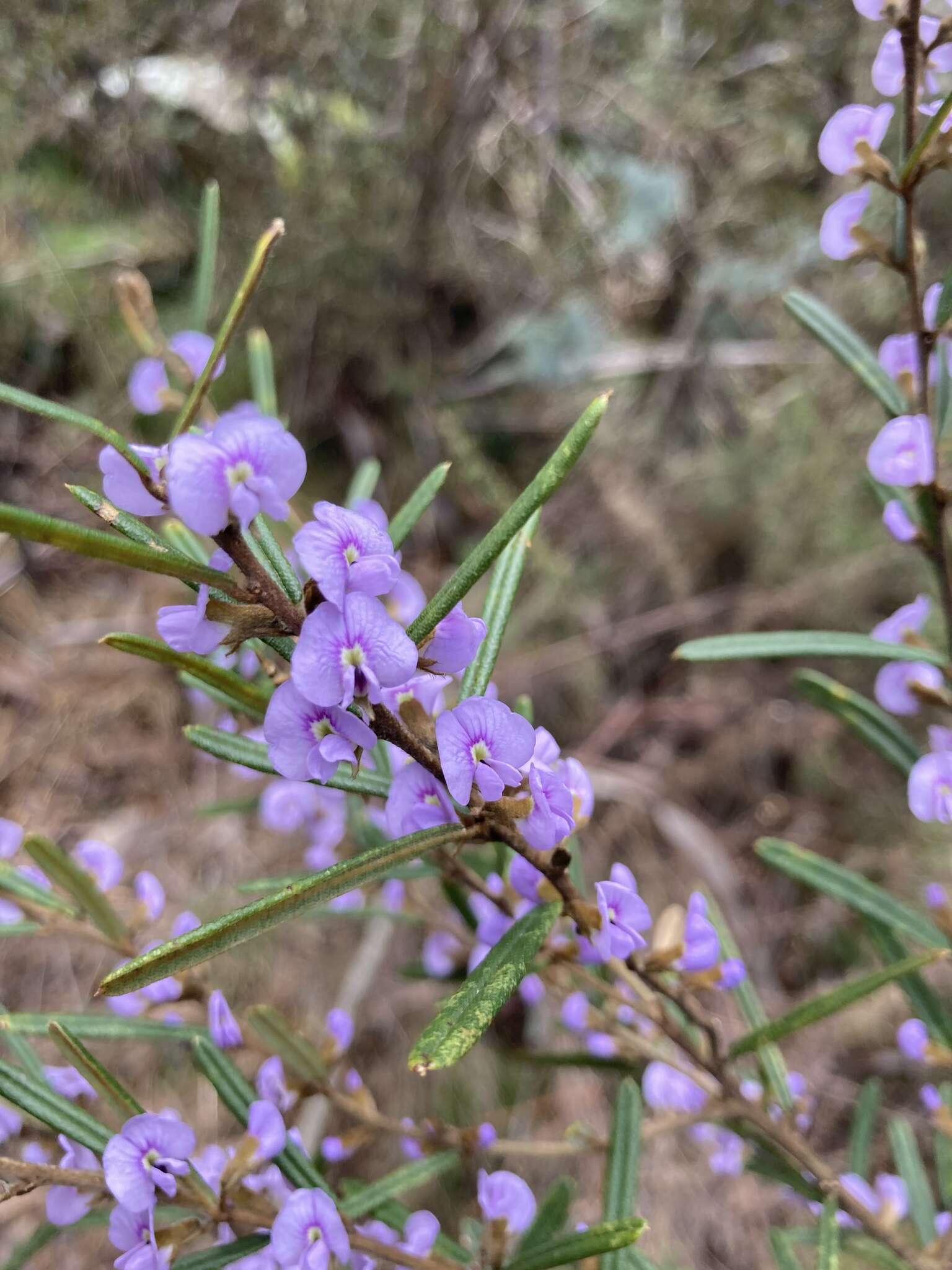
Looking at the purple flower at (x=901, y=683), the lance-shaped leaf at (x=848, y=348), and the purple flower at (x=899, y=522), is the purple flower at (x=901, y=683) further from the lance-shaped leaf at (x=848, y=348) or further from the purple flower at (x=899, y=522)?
the lance-shaped leaf at (x=848, y=348)

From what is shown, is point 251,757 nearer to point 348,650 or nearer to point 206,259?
point 348,650

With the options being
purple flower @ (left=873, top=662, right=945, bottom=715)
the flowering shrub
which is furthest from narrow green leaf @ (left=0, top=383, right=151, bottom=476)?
purple flower @ (left=873, top=662, right=945, bottom=715)

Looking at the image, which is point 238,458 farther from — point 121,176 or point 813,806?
point 121,176

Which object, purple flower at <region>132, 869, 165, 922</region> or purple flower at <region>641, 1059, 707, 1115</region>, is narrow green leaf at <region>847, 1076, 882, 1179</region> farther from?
purple flower at <region>132, 869, 165, 922</region>

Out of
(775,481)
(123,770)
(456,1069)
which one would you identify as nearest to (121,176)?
(123,770)

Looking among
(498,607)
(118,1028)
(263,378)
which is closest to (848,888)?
(498,607)

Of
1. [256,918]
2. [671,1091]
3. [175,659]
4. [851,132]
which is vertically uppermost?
[851,132]

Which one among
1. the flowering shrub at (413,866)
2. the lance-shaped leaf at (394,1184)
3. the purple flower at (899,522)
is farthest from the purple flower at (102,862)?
the purple flower at (899,522)
